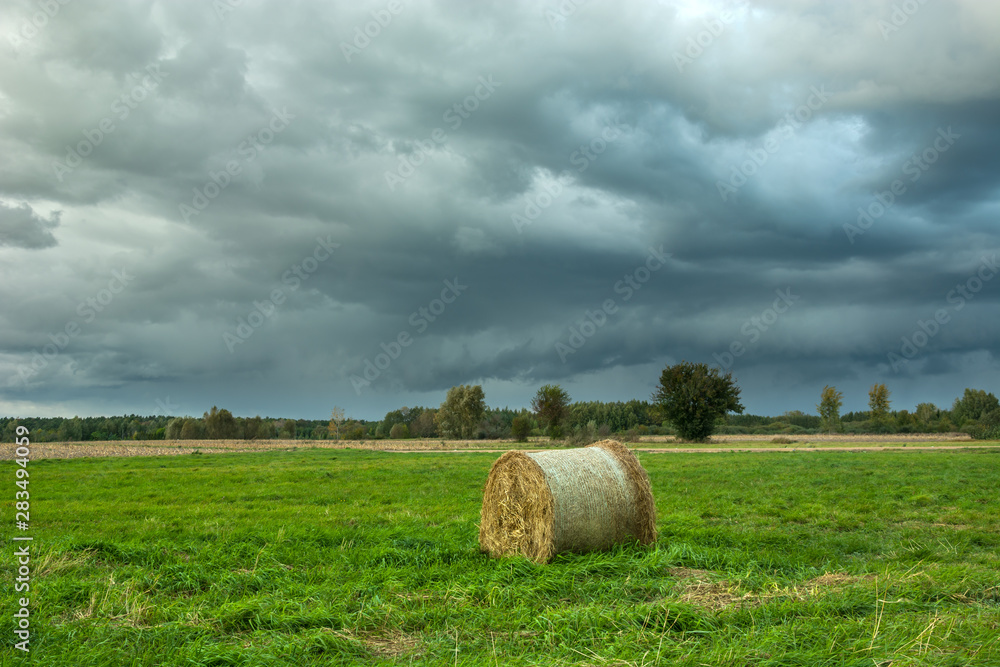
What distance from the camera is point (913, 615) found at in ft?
20.9

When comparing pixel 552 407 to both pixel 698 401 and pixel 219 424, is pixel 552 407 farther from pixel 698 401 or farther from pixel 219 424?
pixel 219 424

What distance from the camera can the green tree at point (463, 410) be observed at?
80062 mm

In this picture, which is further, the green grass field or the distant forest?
the distant forest

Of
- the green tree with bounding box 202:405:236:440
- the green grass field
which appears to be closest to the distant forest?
the green tree with bounding box 202:405:236:440

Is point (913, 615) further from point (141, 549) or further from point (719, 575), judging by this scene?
point (141, 549)

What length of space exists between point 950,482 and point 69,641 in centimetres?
2215

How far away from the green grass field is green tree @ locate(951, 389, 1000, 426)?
9622cm

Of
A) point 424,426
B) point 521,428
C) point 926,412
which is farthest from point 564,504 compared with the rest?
Result: point 926,412

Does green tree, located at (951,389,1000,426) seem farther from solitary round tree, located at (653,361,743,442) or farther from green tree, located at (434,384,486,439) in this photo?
Answer: green tree, located at (434,384,486,439)

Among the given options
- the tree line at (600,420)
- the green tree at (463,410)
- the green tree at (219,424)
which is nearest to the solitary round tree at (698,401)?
the tree line at (600,420)

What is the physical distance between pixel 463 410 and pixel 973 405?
77.9 metres

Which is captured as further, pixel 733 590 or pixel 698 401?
pixel 698 401

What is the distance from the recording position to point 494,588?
7641 mm

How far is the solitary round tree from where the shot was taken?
5778 cm
